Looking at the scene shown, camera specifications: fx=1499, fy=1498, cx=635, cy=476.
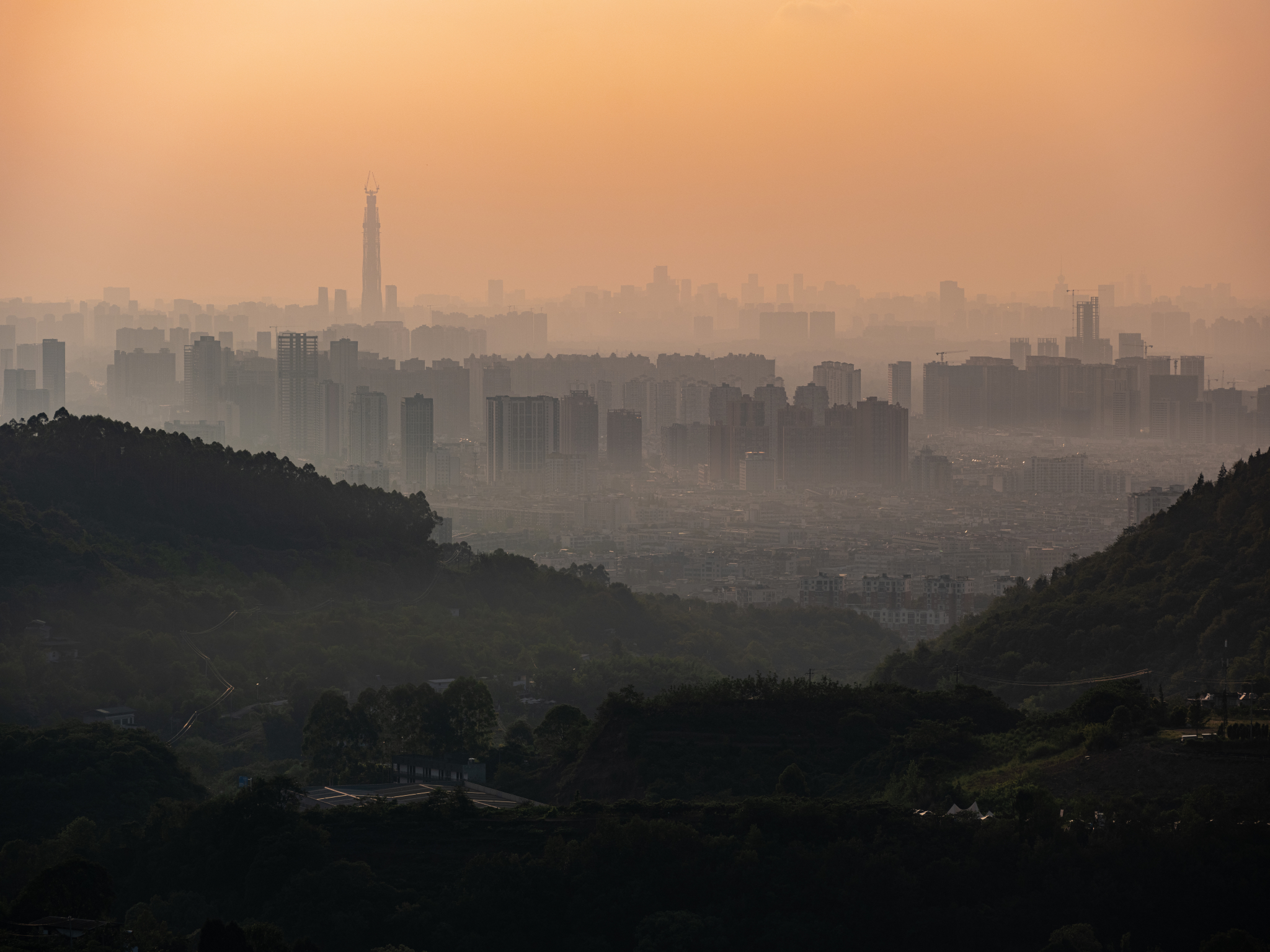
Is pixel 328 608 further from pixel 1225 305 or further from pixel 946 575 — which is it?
pixel 1225 305

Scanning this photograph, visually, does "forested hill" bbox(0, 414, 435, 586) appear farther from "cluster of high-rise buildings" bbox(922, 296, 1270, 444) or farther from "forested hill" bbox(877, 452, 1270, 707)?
"cluster of high-rise buildings" bbox(922, 296, 1270, 444)

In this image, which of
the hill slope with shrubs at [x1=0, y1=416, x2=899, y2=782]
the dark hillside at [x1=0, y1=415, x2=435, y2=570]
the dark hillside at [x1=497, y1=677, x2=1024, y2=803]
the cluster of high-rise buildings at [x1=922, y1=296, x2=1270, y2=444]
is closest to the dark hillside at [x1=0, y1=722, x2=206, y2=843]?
the hill slope with shrubs at [x1=0, y1=416, x2=899, y2=782]

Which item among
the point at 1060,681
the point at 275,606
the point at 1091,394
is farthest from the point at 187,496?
the point at 1091,394

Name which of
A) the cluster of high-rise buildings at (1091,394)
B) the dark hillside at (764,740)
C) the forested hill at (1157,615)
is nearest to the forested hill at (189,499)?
the forested hill at (1157,615)

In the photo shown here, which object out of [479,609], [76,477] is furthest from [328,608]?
[76,477]

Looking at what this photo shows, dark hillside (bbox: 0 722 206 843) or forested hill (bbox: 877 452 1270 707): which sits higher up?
forested hill (bbox: 877 452 1270 707)

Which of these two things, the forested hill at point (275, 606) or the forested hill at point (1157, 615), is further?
the forested hill at point (275, 606)

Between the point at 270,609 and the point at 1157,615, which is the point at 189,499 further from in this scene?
the point at 1157,615

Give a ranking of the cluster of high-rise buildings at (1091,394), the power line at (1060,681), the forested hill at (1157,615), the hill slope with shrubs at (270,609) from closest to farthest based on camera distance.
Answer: the forested hill at (1157,615) → the power line at (1060,681) → the hill slope with shrubs at (270,609) → the cluster of high-rise buildings at (1091,394)

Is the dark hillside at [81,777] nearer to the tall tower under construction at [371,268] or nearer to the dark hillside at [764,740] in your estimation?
the dark hillside at [764,740]
